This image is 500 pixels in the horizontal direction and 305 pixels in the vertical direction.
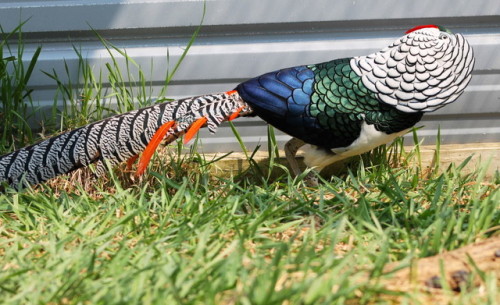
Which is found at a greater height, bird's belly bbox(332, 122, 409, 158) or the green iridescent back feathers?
the green iridescent back feathers

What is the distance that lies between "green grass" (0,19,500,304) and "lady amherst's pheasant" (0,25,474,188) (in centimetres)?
18

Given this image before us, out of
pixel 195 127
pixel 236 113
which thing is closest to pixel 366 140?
pixel 236 113

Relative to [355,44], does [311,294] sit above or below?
below

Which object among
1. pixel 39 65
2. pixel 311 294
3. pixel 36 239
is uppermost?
pixel 39 65

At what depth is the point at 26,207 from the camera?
3.03 meters

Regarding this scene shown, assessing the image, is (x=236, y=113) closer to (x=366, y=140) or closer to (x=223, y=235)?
(x=366, y=140)

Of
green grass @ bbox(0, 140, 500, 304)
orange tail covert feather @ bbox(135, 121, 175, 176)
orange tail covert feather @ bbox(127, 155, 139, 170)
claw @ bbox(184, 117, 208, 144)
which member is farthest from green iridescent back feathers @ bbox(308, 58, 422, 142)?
orange tail covert feather @ bbox(127, 155, 139, 170)

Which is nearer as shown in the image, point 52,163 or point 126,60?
point 52,163

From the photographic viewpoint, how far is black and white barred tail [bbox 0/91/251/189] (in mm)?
3283

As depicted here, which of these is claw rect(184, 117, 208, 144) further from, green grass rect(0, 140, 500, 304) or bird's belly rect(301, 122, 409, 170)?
bird's belly rect(301, 122, 409, 170)

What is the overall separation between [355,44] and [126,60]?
1.24m

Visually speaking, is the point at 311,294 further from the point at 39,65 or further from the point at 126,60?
the point at 39,65

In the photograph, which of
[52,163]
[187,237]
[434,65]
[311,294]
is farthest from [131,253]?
[434,65]

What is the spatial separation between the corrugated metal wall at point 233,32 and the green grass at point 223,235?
0.20 meters
